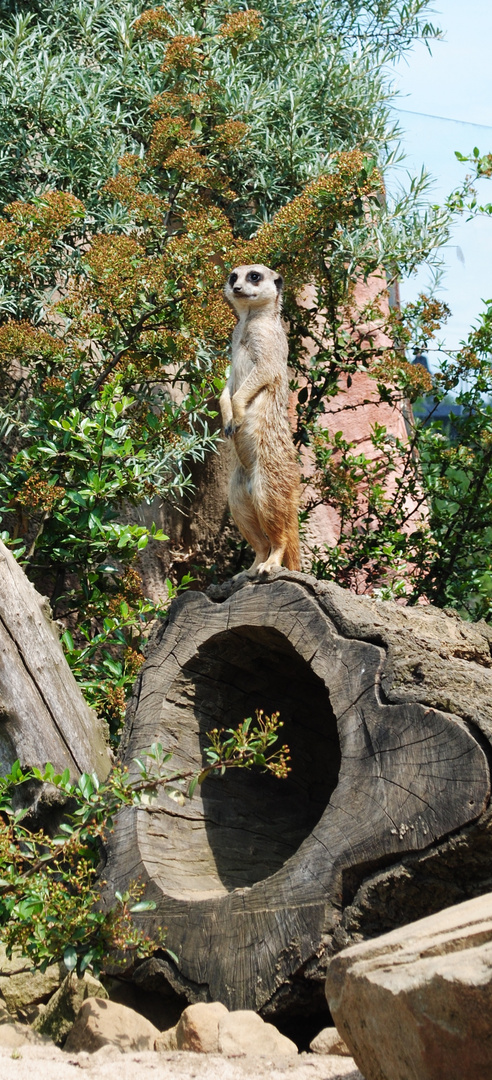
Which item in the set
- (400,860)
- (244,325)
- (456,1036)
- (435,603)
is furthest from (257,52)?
(456,1036)

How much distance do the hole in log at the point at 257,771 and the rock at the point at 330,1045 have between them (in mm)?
704

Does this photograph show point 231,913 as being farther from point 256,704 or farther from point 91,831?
point 256,704

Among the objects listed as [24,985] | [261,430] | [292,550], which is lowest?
[24,985]

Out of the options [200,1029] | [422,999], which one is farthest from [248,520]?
[422,999]

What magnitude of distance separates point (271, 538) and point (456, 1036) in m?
2.25

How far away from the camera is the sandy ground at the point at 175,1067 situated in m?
2.18

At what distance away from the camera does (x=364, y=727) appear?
267cm

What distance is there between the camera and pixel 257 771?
355 centimetres

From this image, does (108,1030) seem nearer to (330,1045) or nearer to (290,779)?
(330,1045)

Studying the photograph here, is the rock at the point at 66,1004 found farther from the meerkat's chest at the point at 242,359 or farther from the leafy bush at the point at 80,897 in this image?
the meerkat's chest at the point at 242,359

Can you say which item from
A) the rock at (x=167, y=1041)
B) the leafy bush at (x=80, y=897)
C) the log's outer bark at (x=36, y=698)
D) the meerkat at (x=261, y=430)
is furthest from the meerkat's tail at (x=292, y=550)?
the rock at (x=167, y=1041)

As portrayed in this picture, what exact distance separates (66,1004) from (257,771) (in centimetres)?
104

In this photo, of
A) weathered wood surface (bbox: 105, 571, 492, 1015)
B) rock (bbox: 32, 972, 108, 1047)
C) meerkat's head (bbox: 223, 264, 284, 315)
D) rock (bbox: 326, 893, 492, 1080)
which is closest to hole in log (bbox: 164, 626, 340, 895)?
weathered wood surface (bbox: 105, 571, 492, 1015)

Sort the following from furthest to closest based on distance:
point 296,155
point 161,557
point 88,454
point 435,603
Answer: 1. point 161,557
2. point 296,155
3. point 435,603
4. point 88,454
